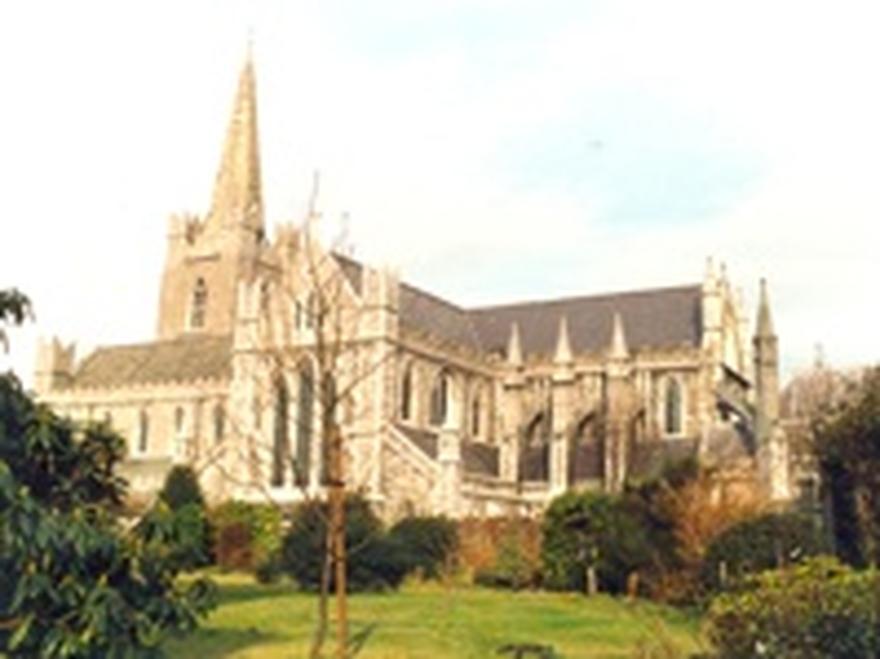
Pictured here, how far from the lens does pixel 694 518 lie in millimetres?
28219

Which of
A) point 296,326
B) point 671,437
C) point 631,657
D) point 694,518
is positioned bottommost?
point 631,657

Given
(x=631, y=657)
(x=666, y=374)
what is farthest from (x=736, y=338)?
(x=631, y=657)

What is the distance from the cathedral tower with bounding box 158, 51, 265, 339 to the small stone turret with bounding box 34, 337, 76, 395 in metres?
9.52

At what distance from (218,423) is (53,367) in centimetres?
1306

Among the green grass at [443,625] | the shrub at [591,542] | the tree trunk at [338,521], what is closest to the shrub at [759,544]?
the green grass at [443,625]

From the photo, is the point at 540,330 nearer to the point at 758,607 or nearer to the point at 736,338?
the point at 736,338

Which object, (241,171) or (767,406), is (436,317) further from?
(241,171)

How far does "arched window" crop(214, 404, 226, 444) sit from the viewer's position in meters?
59.8

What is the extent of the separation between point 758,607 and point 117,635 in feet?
22.1

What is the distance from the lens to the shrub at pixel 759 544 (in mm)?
24328

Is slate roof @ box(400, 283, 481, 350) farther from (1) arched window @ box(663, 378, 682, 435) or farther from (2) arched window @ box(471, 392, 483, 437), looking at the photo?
(1) arched window @ box(663, 378, 682, 435)

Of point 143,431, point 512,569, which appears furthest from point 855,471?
point 143,431

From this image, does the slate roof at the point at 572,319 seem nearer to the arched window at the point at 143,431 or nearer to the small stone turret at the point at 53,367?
the arched window at the point at 143,431

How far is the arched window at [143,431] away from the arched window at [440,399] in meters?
18.3
